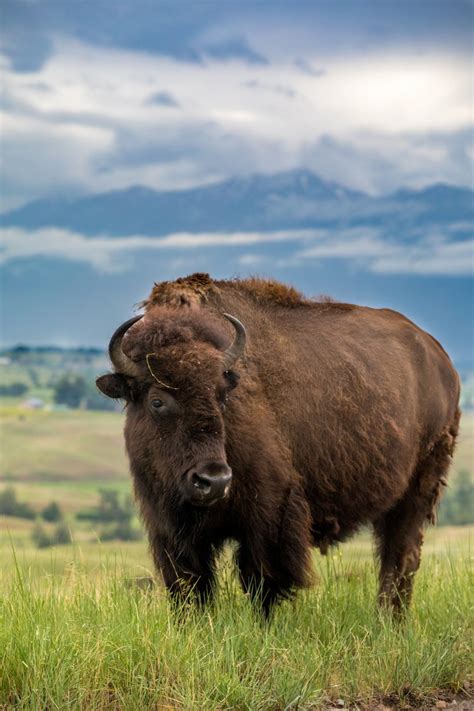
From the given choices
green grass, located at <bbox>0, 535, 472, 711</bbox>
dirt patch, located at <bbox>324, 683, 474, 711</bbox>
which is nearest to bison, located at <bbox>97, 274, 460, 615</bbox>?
→ green grass, located at <bbox>0, 535, 472, 711</bbox>

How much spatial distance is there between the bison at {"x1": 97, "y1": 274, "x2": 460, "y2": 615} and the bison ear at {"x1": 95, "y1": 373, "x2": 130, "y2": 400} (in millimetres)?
12

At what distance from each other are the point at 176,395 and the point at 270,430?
1.15m

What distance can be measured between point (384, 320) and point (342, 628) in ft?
11.7

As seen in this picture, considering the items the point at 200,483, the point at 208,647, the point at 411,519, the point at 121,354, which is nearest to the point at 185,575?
the point at 208,647

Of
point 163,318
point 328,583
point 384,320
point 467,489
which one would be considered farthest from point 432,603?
point 467,489

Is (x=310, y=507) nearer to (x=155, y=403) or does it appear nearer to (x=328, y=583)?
(x=328, y=583)

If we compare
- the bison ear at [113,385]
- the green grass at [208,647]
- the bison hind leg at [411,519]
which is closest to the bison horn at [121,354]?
the bison ear at [113,385]

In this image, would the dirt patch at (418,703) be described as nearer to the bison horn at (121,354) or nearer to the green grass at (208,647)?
the green grass at (208,647)

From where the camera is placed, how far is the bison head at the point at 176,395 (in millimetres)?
7527

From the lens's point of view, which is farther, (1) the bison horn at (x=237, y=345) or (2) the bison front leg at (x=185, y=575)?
(2) the bison front leg at (x=185, y=575)

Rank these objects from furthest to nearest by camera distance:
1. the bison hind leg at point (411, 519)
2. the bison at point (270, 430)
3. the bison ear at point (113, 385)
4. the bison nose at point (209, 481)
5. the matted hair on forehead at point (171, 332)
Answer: the bison hind leg at point (411, 519), the bison ear at point (113, 385), the matted hair on forehead at point (171, 332), the bison at point (270, 430), the bison nose at point (209, 481)

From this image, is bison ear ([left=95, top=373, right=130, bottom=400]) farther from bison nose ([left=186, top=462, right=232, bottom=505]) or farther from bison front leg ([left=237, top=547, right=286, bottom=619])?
bison front leg ([left=237, top=547, right=286, bottom=619])

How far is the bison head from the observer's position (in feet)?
24.7

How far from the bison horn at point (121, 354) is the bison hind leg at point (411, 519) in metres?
3.82
